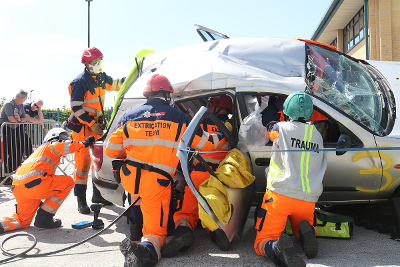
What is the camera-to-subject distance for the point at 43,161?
12.4 feet

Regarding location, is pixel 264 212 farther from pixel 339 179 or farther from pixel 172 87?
pixel 172 87

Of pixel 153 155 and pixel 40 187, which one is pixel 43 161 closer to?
pixel 40 187

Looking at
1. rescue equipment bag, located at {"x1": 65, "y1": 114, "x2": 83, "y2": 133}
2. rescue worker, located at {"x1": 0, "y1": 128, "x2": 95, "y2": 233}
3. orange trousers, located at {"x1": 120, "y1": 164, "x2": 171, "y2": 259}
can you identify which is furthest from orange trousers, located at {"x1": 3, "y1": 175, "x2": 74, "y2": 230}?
orange trousers, located at {"x1": 120, "y1": 164, "x2": 171, "y2": 259}

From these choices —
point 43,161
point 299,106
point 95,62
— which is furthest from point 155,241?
point 95,62

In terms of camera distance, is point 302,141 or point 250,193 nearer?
point 302,141

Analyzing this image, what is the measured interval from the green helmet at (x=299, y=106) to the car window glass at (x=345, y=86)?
355 millimetres

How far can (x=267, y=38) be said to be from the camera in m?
3.77

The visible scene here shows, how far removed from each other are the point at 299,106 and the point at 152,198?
149cm

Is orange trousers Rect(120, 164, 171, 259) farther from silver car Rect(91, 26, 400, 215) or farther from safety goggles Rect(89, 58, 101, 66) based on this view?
safety goggles Rect(89, 58, 101, 66)

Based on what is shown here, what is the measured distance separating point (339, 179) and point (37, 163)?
10.6 ft

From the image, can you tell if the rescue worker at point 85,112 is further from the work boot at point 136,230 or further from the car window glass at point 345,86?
the car window glass at point 345,86

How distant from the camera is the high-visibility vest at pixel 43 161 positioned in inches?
145

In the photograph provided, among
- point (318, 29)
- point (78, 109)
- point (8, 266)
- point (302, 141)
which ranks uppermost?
point (318, 29)

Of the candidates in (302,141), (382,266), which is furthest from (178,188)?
(382,266)
